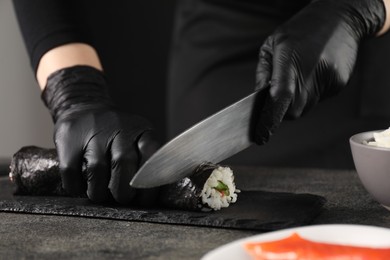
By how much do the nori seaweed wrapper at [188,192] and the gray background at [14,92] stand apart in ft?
6.19

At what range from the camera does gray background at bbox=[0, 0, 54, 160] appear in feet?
9.90

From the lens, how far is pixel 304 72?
4.65 ft

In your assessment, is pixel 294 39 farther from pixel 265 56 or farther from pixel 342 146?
pixel 342 146

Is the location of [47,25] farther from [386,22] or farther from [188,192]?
[386,22]

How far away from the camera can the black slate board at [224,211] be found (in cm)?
119

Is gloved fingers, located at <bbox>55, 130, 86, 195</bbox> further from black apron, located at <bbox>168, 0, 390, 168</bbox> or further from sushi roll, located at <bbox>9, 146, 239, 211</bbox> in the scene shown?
black apron, located at <bbox>168, 0, 390, 168</bbox>

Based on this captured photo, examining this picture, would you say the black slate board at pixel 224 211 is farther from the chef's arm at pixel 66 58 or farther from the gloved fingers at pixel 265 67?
the chef's arm at pixel 66 58

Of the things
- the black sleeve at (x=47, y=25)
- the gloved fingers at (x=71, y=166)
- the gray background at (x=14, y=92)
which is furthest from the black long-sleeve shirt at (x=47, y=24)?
the gray background at (x=14, y=92)

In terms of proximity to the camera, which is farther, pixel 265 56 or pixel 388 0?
pixel 388 0

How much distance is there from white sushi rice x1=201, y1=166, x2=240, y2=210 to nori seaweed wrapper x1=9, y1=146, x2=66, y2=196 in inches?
12.3

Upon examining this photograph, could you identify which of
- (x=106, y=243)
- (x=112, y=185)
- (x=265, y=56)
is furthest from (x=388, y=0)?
(x=106, y=243)

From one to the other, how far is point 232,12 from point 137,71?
1.92 ft

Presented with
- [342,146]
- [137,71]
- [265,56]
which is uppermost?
[265,56]

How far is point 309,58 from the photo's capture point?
1.43 m
